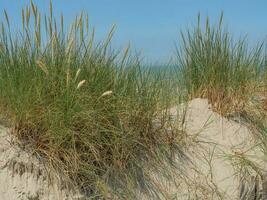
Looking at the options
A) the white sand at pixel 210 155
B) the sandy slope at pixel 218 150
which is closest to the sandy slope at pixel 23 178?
the white sand at pixel 210 155

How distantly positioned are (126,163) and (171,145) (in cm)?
56

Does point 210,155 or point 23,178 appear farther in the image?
point 210,155

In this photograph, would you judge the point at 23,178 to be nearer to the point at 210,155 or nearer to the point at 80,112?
the point at 80,112

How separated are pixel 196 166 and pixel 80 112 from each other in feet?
3.87

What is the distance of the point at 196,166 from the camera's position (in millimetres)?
4098

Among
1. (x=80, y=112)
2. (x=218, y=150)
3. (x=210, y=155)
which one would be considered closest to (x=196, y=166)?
(x=210, y=155)

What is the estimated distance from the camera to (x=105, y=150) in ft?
11.7

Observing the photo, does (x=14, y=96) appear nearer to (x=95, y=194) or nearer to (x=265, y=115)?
(x=95, y=194)

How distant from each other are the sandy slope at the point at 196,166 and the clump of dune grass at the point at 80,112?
0.34 feet

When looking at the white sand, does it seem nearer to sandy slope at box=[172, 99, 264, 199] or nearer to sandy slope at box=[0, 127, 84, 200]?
sandy slope at box=[172, 99, 264, 199]

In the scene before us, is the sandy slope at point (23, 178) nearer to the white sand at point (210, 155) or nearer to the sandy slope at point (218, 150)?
the white sand at point (210, 155)

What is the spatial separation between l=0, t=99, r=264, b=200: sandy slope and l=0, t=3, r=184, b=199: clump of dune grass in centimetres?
10

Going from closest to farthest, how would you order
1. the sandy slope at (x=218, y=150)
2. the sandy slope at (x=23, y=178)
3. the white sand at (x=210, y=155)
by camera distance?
1. the sandy slope at (x=23, y=178)
2. the white sand at (x=210, y=155)
3. the sandy slope at (x=218, y=150)

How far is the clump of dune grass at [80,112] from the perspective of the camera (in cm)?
337
